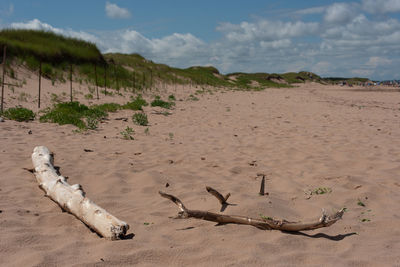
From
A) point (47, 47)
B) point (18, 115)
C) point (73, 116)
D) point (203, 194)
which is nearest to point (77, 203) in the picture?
point (203, 194)

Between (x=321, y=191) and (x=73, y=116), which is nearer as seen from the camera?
(x=321, y=191)

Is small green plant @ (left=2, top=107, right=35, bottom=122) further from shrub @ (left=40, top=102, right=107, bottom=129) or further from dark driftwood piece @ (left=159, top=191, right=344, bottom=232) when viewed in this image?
dark driftwood piece @ (left=159, top=191, right=344, bottom=232)

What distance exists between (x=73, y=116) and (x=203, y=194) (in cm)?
626

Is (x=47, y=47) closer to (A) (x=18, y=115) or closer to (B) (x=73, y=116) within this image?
(B) (x=73, y=116)

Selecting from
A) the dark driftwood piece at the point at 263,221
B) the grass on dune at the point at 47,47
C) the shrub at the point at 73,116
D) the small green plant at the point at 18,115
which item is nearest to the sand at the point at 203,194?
the dark driftwood piece at the point at 263,221

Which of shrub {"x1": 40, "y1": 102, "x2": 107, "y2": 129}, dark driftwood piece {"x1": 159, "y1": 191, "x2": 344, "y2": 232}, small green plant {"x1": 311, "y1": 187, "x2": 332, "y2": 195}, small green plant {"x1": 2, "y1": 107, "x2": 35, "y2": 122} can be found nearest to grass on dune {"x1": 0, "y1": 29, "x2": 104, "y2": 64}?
shrub {"x1": 40, "y1": 102, "x2": 107, "y2": 129}

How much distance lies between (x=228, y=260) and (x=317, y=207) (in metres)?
1.69

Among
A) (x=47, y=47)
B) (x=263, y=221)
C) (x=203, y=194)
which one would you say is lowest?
(x=203, y=194)

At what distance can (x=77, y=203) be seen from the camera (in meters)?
3.24

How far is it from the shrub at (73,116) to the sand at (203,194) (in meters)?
0.32

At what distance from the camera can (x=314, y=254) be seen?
253cm

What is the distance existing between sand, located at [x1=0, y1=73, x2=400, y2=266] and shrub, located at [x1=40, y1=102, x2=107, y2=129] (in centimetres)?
32

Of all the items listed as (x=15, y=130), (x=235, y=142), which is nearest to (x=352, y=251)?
(x=235, y=142)

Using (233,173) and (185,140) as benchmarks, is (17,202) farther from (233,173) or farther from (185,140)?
(185,140)
